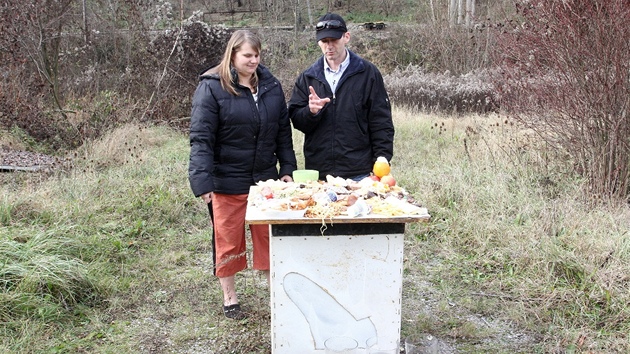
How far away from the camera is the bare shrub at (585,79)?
15.7 ft

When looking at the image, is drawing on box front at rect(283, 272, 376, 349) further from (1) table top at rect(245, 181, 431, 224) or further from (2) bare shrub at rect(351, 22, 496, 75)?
(2) bare shrub at rect(351, 22, 496, 75)

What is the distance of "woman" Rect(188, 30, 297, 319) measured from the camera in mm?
3080

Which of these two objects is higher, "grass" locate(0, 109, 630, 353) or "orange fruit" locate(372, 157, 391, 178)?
"orange fruit" locate(372, 157, 391, 178)

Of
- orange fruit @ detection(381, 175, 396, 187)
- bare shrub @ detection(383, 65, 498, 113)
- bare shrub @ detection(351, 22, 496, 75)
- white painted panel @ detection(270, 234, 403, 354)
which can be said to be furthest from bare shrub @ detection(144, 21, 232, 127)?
white painted panel @ detection(270, 234, 403, 354)

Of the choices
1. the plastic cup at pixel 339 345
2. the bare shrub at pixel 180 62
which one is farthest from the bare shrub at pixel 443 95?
Answer: the plastic cup at pixel 339 345

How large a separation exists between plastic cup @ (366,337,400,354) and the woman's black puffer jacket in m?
1.16

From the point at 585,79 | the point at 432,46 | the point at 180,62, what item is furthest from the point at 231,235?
the point at 432,46

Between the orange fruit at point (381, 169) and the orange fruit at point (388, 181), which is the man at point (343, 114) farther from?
the orange fruit at point (388, 181)

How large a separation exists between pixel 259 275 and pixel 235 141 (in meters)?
1.41

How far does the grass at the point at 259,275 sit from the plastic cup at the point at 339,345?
26.6 inches

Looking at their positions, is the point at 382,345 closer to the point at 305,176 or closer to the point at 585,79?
the point at 305,176

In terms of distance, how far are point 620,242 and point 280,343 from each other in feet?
8.91

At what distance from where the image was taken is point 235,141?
10.5 feet

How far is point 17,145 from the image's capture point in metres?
7.84
